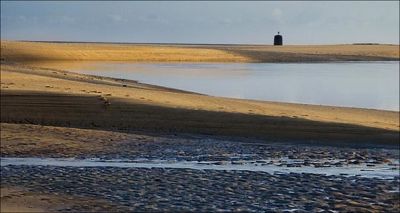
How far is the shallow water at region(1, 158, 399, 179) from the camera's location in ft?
32.2

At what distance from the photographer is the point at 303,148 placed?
12.1 meters

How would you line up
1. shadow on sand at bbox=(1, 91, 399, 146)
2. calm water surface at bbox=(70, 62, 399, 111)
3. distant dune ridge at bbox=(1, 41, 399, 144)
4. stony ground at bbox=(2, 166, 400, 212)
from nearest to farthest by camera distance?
stony ground at bbox=(2, 166, 400, 212) < shadow on sand at bbox=(1, 91, 399, 146) < distant dune ridge at bbox=(1, 41, 399, 144) < calm water surface at bbox=(70, 62, 399, 111)

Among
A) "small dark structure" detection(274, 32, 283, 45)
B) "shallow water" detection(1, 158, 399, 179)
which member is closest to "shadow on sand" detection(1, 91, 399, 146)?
"shallow water" detection(1, 158, 399, 179)

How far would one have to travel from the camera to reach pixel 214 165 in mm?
10172

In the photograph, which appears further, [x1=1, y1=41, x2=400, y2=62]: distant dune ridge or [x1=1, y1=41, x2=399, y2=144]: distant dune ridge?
[x1=1, y1=41, x2=400, y2=62]: distant dune ridge

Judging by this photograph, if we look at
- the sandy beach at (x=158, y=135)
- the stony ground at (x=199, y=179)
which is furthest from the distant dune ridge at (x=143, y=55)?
the stony ground at (x=199, y=179)

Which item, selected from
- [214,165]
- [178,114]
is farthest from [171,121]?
[214,165]

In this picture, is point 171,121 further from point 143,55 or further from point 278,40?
point 278,40

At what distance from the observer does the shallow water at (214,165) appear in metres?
9.81

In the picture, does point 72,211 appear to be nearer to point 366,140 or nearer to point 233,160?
point 233,160

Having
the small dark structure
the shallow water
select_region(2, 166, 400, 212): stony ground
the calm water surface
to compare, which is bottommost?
the calm water surface

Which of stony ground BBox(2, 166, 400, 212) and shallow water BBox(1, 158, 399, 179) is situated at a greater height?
stony ground BBox(2, 166, 400, 212)

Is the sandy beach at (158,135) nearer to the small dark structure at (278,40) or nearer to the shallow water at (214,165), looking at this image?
the shallow water at (214,165)

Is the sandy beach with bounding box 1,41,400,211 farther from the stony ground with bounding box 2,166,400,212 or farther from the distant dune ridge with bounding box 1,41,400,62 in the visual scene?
the distant dune ridge with bounding box 1,41,400,62
